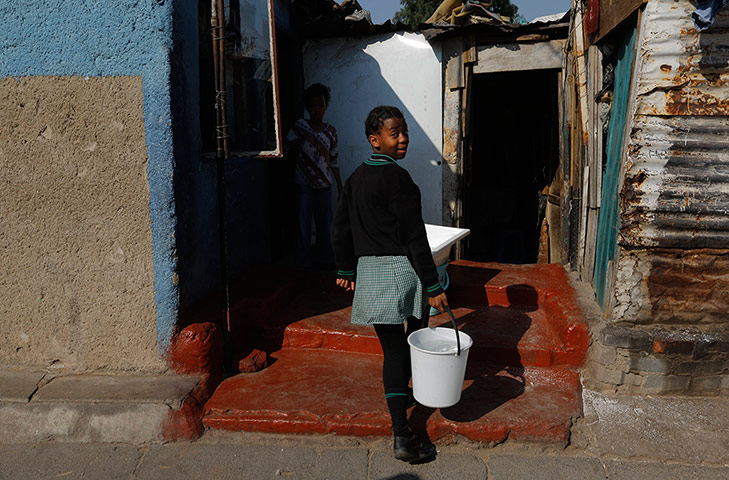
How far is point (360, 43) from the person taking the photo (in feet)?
20.9

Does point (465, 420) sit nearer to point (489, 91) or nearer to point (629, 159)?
point (629, 159)

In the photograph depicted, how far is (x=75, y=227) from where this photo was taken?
383 cm

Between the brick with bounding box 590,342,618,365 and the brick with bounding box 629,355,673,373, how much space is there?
11 centimetres

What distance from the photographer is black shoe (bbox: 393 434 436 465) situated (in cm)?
309

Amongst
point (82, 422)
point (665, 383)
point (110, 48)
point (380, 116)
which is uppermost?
point (110, 48)

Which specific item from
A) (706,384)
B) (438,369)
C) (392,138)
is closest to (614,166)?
(706,384)

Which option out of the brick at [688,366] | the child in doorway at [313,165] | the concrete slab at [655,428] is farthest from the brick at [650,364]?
the child in doorway at [313,165]

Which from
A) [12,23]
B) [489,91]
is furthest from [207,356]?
[489,91]

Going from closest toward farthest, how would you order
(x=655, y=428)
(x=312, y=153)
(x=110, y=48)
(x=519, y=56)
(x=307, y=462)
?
(x=307, y=462) < (x=655, y=428) < (x=110, y=48) < (x=312, y=153) < (x=519, y=56)

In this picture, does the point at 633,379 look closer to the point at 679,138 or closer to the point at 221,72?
the point at 679,138

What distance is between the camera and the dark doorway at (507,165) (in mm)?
9453

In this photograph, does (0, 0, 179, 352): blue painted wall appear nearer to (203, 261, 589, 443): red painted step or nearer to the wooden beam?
(203, 261, 589, 443): red painted step

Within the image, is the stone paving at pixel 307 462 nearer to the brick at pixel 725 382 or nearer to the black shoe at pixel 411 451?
the black shoe at pixel 411 451

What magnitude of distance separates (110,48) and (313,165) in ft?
7.41
